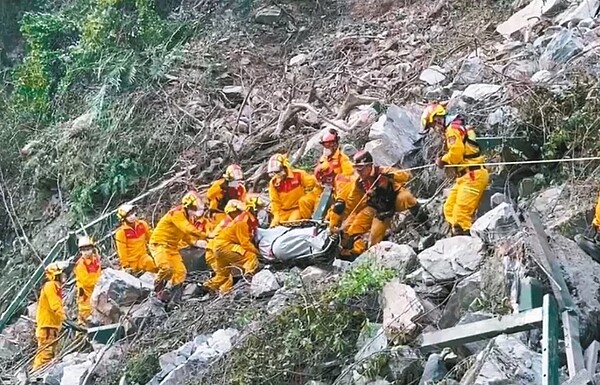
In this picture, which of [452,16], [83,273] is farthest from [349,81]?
[83,273]

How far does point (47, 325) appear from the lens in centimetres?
1053

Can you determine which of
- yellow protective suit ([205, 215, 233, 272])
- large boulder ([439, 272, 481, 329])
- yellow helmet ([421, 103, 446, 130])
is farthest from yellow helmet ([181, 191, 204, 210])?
large boulder ([439, 272, 481, 329])

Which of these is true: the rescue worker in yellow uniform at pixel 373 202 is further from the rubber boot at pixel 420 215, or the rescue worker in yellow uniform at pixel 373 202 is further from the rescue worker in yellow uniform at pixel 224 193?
the rescue worker in yellow uniform at pixel 224 193

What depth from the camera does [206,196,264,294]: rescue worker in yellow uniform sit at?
963 centimetres

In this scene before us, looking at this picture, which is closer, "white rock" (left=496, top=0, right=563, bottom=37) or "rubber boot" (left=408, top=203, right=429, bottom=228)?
"rubber boot" (left=408, top=203, right=429, bottom=228)

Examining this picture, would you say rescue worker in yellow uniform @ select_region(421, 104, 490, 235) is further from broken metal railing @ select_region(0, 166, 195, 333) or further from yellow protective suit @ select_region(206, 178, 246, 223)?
broken metal railing @ select_region(0, 166, 195, 333)

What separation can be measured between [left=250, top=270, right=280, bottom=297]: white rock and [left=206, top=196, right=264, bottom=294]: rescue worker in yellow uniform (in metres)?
0.55

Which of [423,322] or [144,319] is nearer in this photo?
[423,322]

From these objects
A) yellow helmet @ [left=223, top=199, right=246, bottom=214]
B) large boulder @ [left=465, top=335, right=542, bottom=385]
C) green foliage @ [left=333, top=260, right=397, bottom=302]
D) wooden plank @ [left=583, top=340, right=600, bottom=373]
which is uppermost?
large boulder @ [left=465, top=335, right=542, bottom=385]

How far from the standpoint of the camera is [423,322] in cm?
674

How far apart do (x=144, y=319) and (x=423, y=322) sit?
3.76 metres

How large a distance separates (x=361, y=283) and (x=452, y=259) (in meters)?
0.77

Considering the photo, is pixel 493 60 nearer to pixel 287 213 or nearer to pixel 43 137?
pixel 287 213

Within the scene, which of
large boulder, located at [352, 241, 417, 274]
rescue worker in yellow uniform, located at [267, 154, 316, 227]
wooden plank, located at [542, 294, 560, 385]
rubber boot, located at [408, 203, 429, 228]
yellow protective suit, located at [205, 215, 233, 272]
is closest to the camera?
wooden plank, located at [542, 294, 560, 385]
